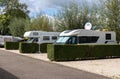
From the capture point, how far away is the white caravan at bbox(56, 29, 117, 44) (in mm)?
29244

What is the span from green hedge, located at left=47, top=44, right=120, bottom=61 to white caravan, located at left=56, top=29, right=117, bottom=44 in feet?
13.8

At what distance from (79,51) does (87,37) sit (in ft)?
19.8

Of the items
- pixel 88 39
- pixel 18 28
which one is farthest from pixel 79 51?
pixel 18 28

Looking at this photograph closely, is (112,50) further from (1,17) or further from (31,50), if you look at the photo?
(1,17)

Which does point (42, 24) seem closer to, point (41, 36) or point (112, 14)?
point (41, 36)

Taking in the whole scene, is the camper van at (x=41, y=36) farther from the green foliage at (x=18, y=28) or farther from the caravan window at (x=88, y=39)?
the green foliage at (x=18, y=28)

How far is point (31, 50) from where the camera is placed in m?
34.5

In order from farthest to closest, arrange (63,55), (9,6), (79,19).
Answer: (9,6), (79,19), (63,55)

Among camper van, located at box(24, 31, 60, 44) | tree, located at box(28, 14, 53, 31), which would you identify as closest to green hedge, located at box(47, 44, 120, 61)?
camper van, located at box(24, 31, 60, 44)

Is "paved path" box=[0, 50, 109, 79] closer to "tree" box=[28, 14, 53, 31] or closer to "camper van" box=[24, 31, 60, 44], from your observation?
"camper van" box=[24, 31, 60, 44]

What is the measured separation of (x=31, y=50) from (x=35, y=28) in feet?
61.8

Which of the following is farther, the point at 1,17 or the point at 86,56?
the point at 1,17

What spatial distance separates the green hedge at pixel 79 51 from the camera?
22.8 m

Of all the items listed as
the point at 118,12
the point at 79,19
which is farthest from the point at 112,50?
the point at 79,19
